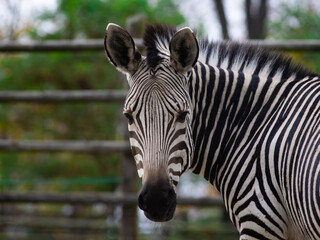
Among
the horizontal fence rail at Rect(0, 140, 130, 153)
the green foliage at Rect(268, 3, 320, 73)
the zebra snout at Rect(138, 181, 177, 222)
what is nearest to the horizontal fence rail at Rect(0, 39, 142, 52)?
the horizontal fence rail at Rect(0, 140, 130, 153)

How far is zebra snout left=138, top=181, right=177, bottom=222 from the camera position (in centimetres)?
264

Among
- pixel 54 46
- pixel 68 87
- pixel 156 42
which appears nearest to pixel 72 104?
pixel 68 87

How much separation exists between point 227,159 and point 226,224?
24.3ft

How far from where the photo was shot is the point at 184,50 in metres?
3.02

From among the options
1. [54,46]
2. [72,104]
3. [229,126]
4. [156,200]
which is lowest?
[72,104]

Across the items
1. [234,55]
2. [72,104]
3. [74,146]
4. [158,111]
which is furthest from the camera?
[72,104]

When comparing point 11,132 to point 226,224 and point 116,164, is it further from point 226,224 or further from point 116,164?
point 226,224

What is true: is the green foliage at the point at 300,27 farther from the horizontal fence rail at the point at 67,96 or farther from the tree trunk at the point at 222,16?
the horizontal fence rail at the point at 67,96

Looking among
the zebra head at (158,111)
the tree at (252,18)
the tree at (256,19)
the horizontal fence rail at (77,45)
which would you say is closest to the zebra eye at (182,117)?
the zebra head at (158,111)

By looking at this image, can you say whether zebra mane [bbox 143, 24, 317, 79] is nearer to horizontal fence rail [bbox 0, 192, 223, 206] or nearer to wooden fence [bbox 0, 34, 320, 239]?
wooden fence [bbox 0, 34, 320, 239]

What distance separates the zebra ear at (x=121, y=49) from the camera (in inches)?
119

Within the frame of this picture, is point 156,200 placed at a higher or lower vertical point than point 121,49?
lower

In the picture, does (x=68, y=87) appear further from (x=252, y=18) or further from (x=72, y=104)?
(x=252, y=18)

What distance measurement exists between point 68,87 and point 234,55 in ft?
26.3
